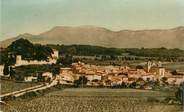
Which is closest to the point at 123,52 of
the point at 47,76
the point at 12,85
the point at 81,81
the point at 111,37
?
the point at 111,37

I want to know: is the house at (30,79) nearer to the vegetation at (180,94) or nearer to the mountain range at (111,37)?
the mountain range at (111,37)

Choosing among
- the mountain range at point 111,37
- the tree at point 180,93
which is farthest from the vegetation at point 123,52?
the tree at point 180,93

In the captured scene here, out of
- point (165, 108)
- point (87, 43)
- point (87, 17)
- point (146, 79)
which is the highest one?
point (87, 17)

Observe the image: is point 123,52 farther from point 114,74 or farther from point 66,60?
point 66,60

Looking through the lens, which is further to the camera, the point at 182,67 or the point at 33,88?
the point at 33,88

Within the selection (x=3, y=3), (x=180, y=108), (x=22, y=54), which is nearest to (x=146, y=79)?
(x=180, y=108)

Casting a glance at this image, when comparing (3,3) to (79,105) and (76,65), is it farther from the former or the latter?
(79,105)
